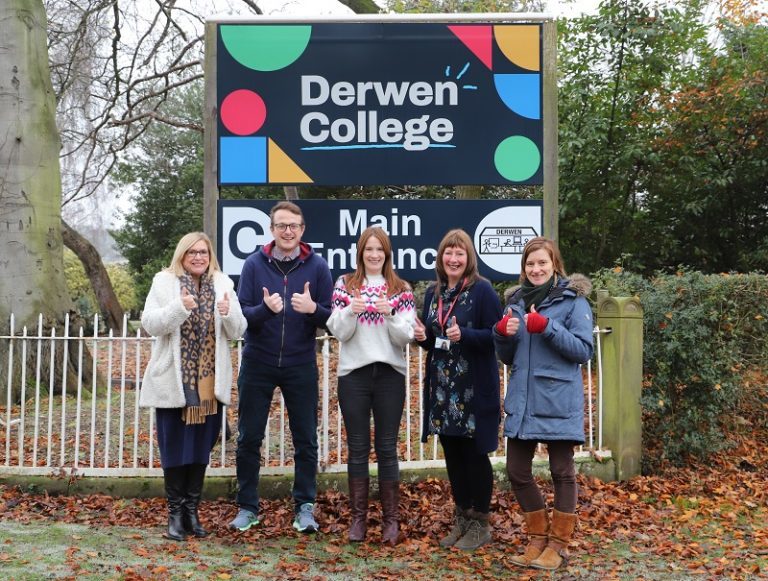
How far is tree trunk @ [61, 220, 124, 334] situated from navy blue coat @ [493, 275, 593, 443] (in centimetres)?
1375

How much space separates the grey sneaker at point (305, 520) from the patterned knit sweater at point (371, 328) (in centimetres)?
103

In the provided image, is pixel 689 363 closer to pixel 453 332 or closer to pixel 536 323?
pixel 536 323

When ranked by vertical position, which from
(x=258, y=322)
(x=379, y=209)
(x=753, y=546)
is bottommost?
(x=753, y=546)

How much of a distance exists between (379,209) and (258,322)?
1753mm

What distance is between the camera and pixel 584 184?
11.9 meters

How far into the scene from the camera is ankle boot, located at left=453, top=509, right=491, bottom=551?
486 centimetres

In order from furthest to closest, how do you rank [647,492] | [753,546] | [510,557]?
[647,492]
[753,546]
[510,557]

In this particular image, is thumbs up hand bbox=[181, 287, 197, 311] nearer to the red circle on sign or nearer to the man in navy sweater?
the man in navy sweater

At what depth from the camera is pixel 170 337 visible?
15.9 feet

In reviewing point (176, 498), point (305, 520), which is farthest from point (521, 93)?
point (176, 498)

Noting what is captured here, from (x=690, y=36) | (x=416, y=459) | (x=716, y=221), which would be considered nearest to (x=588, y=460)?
(x=416, y=459)

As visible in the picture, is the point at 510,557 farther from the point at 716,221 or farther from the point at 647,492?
the point at 716,221

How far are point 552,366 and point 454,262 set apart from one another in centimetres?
85

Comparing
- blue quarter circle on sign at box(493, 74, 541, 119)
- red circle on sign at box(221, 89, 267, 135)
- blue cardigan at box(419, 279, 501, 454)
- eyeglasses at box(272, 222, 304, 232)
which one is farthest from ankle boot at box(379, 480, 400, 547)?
blue quarter circle on sign at box(493, 74, 541, 119)
